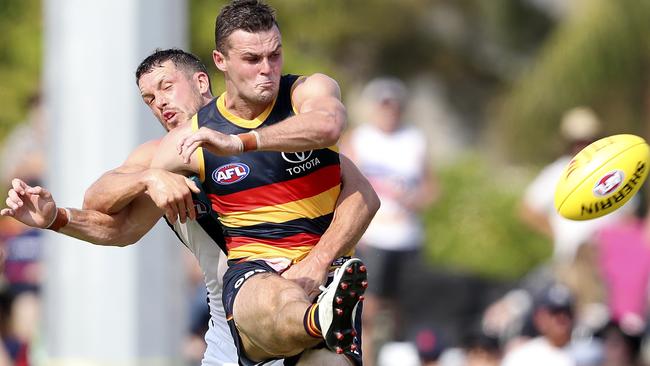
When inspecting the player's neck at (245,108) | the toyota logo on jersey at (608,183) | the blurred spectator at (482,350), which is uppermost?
the player's neck at (245,108)

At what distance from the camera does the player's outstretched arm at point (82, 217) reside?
6969 mm

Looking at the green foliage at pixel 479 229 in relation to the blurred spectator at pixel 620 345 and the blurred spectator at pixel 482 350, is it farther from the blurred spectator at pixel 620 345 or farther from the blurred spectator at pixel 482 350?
the blurred spectator at pixel 620 345

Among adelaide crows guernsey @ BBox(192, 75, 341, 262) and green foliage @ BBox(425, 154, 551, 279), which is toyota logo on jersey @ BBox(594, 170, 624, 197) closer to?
adelaide crows guernsey @ BBox(192, 75, 341, 262)

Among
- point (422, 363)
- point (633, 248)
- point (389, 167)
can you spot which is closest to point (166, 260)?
point (422, 363)

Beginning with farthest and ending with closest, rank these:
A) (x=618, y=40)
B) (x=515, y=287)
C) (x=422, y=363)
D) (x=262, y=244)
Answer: (x=618, y=40), (x=515, y=287), (x=422, y=363), (x=262, y=244)

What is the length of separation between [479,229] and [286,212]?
13418 mm

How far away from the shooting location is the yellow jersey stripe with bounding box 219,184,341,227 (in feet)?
22.9

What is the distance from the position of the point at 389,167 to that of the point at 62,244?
402 cm

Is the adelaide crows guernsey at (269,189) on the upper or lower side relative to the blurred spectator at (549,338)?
upper

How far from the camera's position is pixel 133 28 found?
8.68 metres

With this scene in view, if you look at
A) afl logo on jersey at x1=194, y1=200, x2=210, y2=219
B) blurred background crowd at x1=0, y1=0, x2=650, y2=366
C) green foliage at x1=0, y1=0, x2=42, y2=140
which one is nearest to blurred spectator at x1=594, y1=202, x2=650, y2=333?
blurred background crowd at x1=0, y1=0, x2=650, y2=366

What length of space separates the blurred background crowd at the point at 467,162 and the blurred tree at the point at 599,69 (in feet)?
0.08

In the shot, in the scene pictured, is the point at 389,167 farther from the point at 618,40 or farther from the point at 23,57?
the point at 23,57

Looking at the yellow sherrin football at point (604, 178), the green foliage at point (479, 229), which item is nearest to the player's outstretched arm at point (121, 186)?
the yellow sherrin football at point (604, 178)
